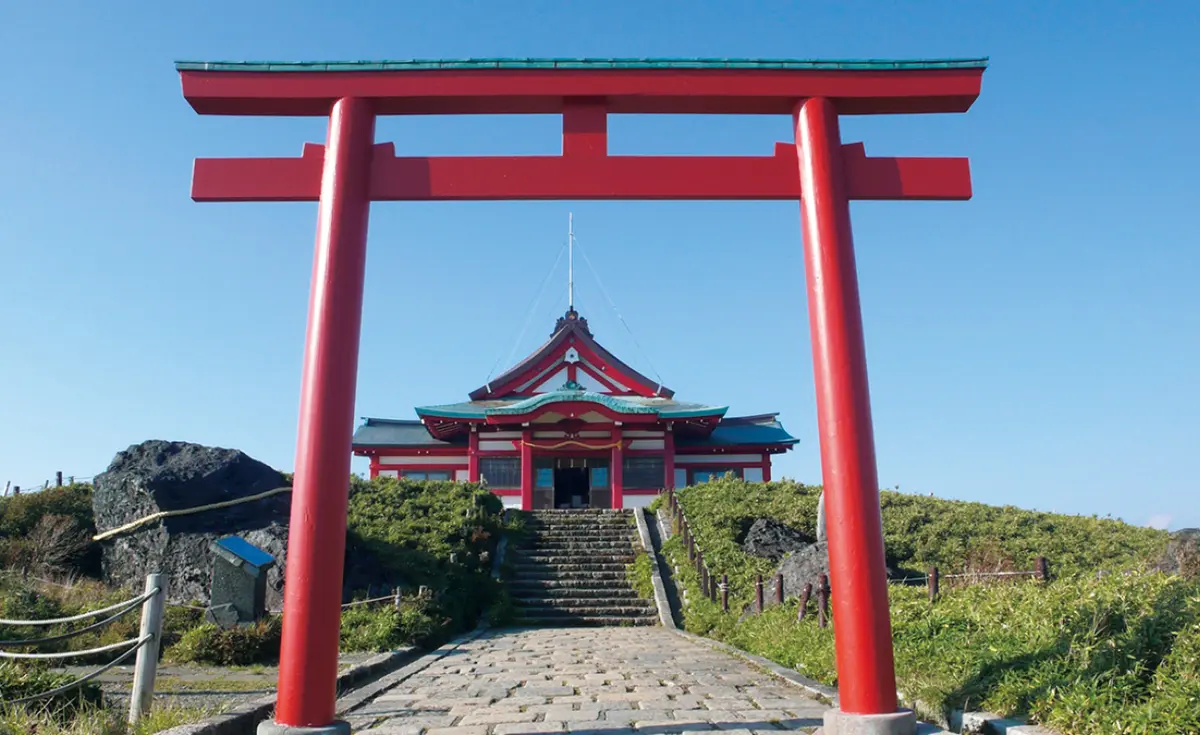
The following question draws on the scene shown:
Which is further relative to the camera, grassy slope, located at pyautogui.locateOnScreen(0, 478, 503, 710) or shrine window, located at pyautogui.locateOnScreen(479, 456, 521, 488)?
shrine window, located at pyautogui.locateOnScreen(479, 456, 521, 488)

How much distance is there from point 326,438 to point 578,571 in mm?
14227

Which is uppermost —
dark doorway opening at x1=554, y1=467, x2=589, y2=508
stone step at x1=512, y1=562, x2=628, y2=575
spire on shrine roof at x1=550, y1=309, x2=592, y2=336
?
spire on shrine roof at x1=550, y1=309, x2=592, y2=336

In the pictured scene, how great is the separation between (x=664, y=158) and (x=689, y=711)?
4.31 m

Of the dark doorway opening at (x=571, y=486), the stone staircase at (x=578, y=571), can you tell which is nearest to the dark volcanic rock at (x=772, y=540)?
the stone staircase at (x=578, y=571)

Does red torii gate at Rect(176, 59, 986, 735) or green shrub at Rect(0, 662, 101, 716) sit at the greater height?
red torii gate at Rect(176, 59, 986, 735)

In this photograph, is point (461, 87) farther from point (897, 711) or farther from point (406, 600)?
point (406, 600)

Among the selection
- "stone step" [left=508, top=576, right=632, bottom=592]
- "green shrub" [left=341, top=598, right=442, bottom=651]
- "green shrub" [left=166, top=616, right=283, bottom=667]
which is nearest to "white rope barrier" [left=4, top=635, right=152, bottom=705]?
"green shrub" [left=166, top=616, right=283, bottom=667]

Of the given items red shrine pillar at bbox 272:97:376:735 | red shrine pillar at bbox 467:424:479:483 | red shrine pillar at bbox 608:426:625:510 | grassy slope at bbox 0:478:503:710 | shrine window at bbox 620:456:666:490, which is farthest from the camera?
red shrine pillar at bbox 467:424:479:483

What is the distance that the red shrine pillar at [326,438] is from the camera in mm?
4941

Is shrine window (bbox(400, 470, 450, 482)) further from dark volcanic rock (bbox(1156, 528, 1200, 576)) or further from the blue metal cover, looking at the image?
dark volcanic rock (bbox(1156, 528, 1200, 576))

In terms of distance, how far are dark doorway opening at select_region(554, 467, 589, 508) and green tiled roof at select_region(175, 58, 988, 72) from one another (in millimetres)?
24288

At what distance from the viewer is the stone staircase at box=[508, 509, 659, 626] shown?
16.2m

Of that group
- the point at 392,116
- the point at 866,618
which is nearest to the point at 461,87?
the point at 392,116

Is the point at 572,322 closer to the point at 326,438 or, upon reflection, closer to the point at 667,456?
the point at 667,456
